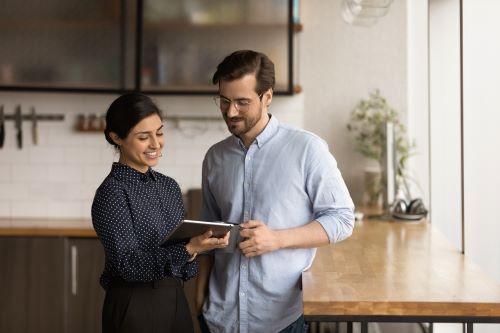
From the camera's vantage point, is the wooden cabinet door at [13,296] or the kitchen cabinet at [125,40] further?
the kitchen cabinet at [125,40]

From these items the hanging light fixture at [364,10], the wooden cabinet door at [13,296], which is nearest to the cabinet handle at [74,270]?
the wooden cabinet door at [13,296]

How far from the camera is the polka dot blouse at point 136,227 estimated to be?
2.57 m

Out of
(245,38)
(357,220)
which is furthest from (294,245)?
(245,38)

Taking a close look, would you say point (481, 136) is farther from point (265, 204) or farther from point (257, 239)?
point (257, 239)

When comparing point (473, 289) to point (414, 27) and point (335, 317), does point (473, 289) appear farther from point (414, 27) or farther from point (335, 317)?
point (414, 27)

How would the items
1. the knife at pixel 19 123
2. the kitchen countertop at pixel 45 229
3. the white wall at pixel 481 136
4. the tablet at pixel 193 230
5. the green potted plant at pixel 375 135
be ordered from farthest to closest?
1. the knife at pixel 19 123
2. the green potted plant at pixel 375 135
3. the kitchen countertop at pixel 45 229
4. the white wall at pixel 481 136
5. the tablet at pixel 193 230

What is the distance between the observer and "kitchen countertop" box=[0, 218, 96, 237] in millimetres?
5007

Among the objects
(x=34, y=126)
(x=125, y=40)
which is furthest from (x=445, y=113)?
(x=34, y=126)

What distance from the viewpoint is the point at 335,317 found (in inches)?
98.5

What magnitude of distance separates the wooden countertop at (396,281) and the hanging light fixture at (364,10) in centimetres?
111

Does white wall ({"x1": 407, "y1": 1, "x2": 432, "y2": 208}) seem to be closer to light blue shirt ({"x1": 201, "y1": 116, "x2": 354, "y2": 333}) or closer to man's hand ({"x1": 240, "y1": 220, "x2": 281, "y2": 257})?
light blue shirt ({"x1": 201, "y1": 116, "x2": 354, "y2": 333})

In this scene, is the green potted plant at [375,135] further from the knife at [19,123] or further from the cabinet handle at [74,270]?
the knife at [19,123]

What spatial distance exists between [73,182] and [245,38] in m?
1.53

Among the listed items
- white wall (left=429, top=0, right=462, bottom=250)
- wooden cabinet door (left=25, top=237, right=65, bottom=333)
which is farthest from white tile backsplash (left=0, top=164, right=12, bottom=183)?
white wall (left=429, top=0, right=462, bottom=250)
